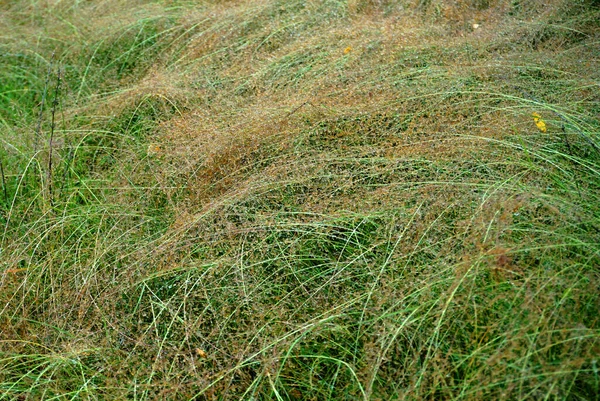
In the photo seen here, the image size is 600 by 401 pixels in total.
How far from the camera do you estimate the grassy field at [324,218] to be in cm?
165

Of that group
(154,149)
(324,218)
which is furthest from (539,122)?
(154,149)

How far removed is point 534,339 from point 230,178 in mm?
1164

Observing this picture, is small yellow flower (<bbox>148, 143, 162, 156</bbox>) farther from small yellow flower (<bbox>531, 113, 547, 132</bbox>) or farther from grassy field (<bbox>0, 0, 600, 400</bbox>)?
small yellow flower (<bbox>531, 113, 547, 132</bbox>)

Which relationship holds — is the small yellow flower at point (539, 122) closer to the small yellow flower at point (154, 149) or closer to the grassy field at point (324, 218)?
the grassy field at point (324, 218)

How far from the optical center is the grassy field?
1.65 metres

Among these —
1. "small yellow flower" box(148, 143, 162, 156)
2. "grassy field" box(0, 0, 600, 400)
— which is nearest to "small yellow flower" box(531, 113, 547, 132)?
"grassy field" box(0, 0, 600, 400)

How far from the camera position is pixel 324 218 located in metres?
2.09

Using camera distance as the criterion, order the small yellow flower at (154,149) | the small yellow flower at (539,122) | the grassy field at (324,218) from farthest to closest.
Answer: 1. the small yellow flower at (154,149)
2. the small yellow flower at (539,122)
3. the grassy field at (324,218)

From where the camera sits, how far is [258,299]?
1.89 m

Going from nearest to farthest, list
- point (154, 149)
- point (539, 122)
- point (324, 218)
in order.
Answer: point (324, 218), point (539, 122), point (154, 149)

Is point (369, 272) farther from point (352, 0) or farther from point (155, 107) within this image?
point (352, 0)

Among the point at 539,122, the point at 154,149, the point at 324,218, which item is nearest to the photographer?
the point at 324,218

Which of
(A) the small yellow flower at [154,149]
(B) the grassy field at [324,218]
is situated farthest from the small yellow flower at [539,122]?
(A) the small yellow flower at [154,149]

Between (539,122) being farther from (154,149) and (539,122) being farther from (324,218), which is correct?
(154,149)
